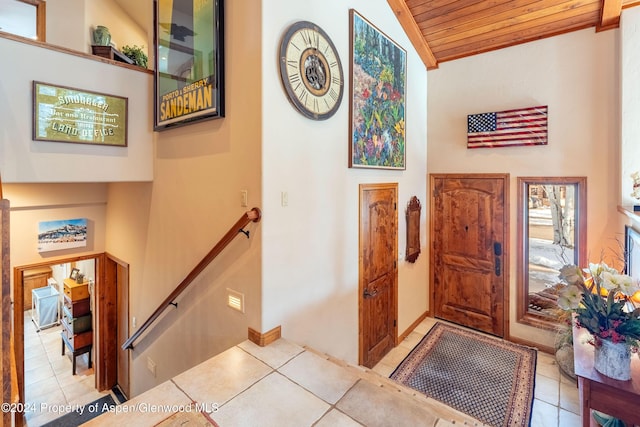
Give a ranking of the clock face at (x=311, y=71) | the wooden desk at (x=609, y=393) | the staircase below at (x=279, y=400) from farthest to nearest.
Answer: the clock face at (x=311, y=71) → the wooden desk at (x=609, y=393) → the staircase below at (x=279, y=400)

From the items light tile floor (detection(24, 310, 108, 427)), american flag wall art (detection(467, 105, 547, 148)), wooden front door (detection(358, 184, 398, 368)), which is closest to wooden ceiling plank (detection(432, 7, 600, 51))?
american flag wall art (detection(467, 105, 547, 148))

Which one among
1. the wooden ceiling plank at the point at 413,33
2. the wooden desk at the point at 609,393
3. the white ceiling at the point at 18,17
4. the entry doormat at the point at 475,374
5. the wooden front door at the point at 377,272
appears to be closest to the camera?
the wooden desk at the point at 609,393

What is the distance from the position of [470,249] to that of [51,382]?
6817mm

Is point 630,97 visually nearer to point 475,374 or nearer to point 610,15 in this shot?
point 610,15

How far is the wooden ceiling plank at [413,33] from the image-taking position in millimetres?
3746

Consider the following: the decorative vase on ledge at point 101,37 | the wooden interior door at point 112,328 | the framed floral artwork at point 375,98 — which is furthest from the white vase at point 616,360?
the decorative vase on ledge at point 101,37

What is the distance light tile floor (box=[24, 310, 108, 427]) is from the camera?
432cm

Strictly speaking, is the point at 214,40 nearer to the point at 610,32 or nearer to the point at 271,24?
the point at 271,24

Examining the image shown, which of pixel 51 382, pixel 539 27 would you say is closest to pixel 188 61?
pixel 539 27

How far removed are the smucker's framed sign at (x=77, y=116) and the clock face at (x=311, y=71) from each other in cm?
186

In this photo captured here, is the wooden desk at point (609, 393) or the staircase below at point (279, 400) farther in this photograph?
the wooden desk at point (609, 393)

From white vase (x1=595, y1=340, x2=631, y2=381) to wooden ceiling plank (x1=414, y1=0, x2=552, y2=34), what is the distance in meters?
3.53

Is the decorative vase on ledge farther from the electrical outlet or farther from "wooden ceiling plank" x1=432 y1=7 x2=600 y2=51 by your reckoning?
"wooden ceiling plank" x1=432 y1=7 x2=600 y2=51

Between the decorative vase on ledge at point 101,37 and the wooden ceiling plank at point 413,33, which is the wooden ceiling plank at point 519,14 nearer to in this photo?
the wooden ceiling plank at point 413,33
